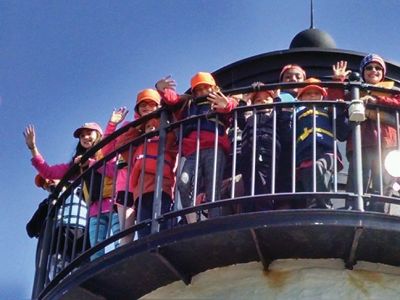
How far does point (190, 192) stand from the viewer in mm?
10305

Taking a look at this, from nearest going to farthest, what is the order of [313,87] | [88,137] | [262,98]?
1. [313,87]
2. [262,98]
3. [88,137]

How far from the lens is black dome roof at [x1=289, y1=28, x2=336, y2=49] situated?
46.6 feet

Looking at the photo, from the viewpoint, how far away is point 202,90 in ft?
Answer: 35.3

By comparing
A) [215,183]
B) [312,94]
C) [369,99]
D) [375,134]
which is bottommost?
[215,183]

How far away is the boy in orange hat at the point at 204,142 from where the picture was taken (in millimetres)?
10172

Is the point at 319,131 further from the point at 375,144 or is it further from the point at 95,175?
the point at 95,175

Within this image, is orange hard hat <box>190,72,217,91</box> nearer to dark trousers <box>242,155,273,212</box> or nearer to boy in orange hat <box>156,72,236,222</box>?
boy in orange hat <box>156,72,236,222</box>

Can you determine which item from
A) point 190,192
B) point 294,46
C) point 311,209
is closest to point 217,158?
point 190,192

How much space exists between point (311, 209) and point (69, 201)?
8.74 ft

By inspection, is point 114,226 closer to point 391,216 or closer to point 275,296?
point 275,296

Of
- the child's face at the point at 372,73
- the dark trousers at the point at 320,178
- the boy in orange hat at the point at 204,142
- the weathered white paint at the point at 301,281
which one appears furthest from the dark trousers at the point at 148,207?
the child's face at the point at 372,73

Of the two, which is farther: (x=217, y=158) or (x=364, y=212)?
(x=217, y=158)

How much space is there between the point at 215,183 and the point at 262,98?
1.17 meters

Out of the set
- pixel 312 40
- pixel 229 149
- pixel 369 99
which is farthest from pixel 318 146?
pixel 312 40
